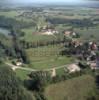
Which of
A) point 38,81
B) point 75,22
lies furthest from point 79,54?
point 75,22

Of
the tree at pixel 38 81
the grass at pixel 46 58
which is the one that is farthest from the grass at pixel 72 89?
the grass at pixel 46 58

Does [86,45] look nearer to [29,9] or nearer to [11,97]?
[11,97]

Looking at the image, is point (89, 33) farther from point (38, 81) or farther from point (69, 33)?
point (38, 81)

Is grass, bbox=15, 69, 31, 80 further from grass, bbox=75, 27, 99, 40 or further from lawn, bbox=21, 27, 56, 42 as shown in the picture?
grass, bbox=75, 27, 99, 40

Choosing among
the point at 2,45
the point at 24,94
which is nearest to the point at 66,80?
the point at 24,94

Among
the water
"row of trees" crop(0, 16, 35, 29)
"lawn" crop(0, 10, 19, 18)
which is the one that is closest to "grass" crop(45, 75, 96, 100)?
the water
